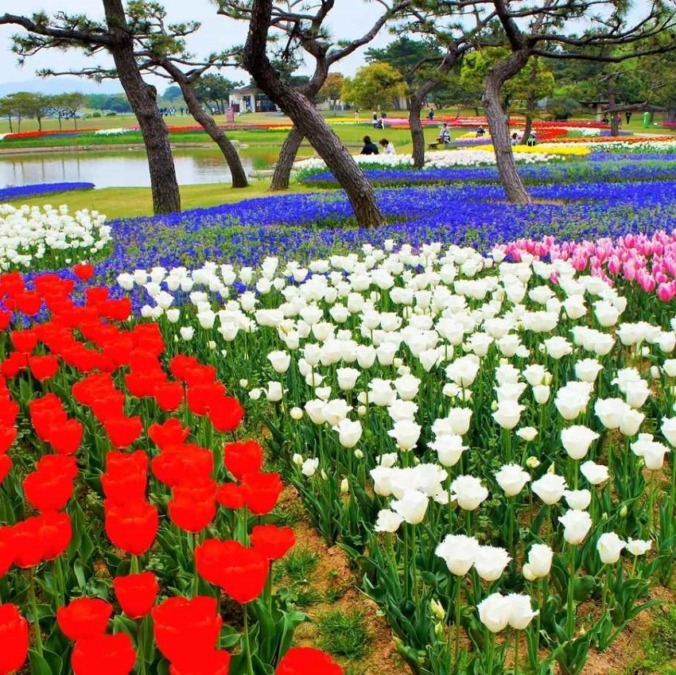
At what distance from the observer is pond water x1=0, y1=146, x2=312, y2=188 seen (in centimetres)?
3206

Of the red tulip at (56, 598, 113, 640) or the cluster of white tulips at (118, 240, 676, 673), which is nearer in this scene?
the red tulip at (56, 598, 113, 640)

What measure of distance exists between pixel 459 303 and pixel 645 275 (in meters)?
1.65

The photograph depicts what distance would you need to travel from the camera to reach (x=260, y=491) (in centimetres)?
245

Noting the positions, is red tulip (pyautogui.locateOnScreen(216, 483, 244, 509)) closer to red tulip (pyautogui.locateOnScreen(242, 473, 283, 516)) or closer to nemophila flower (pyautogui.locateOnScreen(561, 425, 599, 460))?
red tulip (pyautogui.locateOnScreen(242, 473, 283, 516))

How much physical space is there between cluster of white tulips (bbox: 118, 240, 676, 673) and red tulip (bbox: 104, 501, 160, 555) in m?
0.75

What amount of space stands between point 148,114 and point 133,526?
14643 mm

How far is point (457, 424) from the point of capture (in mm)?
3104

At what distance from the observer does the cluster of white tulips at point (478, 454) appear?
8.64ft

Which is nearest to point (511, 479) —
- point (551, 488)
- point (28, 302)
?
point (551, 488)

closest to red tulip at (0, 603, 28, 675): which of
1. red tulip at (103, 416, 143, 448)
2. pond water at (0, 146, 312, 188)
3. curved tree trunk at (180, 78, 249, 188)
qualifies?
red tulip at (103, 416, 143, 448)

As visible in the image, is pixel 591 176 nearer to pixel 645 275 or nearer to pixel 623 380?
pixel 645 275

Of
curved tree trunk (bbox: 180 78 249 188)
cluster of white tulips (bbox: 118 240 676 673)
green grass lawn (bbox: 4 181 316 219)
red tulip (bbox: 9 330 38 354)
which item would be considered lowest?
cluster of white tulips (bbox: 118 240 676 673)

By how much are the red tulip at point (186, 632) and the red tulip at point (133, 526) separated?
461 mm

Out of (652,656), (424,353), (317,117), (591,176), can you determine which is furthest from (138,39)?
(652,656)
